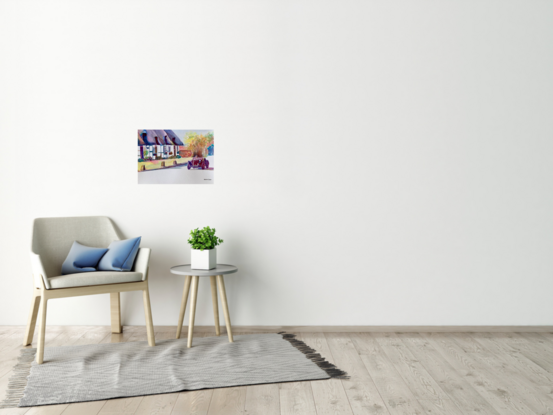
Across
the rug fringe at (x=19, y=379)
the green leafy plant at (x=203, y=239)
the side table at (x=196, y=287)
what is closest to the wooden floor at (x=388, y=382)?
the rug fringe at (x=19, y=379)

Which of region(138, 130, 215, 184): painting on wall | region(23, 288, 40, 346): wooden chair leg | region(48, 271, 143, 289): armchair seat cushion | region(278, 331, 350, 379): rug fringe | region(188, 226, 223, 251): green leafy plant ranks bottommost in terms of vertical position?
region(278, 331, 350, 379): rug fringe

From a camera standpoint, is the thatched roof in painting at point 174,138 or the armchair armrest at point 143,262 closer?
the armchair armrest at point 143,262

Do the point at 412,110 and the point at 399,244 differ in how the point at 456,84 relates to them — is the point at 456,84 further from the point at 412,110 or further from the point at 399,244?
the point at 399,244

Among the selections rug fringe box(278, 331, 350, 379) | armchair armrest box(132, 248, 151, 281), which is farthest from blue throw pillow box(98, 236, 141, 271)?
rug fringe box(278, 331, 350, 379)

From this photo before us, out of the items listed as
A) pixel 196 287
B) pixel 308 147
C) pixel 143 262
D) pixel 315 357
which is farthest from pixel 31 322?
pixel 308 147

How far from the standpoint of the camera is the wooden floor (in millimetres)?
2314

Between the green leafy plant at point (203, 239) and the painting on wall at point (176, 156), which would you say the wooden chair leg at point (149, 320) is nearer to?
the green leafy plant at point (203, 239)

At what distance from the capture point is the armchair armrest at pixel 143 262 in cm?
325

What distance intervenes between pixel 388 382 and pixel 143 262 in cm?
176

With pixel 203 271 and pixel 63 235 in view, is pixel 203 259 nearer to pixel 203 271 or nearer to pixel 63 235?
pixel 203 271

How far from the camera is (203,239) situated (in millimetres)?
3318

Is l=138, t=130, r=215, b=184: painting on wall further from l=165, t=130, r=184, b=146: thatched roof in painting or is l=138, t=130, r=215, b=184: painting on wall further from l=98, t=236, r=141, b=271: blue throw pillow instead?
l=98, t=236, r=141, b=271: blue throw pillow

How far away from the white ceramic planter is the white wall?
0.38 m

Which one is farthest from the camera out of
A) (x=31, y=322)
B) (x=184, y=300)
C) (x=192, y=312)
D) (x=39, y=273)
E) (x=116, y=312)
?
(x=116, y=312)
